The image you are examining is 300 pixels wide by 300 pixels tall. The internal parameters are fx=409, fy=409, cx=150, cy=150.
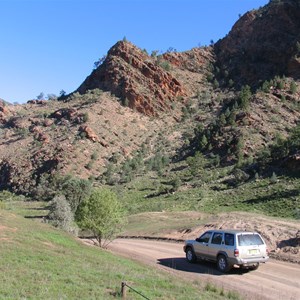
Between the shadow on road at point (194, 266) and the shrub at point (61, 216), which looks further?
the shrub at point (61, 216)

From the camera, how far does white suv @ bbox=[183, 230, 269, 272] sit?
53.0ft

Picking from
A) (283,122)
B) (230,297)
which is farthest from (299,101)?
(230,297)

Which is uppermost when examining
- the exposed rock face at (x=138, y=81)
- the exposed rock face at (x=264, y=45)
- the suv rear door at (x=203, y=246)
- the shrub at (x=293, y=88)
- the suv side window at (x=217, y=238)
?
the exposed rock face at (x=264, y=45)

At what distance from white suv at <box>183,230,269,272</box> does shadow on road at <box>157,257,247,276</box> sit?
1.37 feet

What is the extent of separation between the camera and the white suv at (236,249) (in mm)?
16141

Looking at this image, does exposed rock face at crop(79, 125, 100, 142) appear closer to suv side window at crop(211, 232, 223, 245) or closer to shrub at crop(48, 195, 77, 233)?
shrub at crop(48, 195, 77, 233)

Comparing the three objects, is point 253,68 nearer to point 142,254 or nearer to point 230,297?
point 142,254

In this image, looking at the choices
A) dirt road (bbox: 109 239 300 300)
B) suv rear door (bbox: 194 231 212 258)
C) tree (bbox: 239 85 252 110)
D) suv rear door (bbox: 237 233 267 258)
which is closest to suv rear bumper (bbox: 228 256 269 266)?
suv rear door (bbox: 237 233 267 258)

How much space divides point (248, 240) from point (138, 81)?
7800 cm

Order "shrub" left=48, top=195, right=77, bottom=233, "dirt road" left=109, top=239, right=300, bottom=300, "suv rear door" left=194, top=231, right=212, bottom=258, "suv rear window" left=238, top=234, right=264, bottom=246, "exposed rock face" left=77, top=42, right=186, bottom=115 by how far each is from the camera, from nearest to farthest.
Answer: "dirt road" left=109, top=239, right=300, bottom=300
"suv rear window" left=238, top=234, right=264, bottom=246
"suv rear door" left=194, top=231, right=212, bottom=258
"shrub" left=48, top=195, right=77, bottom=233
"exposed rock face" left=77, top=42, right=186, bottom=115

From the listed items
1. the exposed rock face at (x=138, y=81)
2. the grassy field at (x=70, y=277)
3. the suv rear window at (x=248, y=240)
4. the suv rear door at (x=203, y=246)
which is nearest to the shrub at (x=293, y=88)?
the exposed rock face at (x=138, y=81)

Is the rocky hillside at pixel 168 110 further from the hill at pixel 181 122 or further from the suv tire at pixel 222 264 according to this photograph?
the suv tire at pixel 222 264

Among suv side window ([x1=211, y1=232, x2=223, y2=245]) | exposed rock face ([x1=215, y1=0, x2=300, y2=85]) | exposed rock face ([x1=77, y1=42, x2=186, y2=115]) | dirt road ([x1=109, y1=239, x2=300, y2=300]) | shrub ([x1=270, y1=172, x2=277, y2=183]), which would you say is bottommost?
dirt road ([x1=109, y1=239, x2=300, y2=300])

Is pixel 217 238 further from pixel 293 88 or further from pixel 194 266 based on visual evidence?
pixel 293 88
